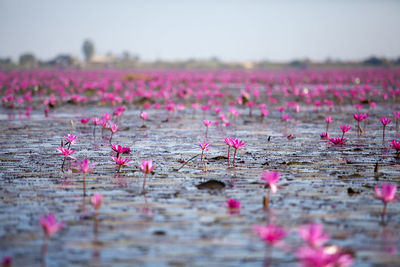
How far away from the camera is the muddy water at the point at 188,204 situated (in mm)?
2902

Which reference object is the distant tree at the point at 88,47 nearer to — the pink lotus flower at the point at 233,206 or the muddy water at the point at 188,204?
the muddy water at the point at 188,204

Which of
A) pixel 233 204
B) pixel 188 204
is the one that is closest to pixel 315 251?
pixel 233 204

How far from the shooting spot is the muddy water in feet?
9.52

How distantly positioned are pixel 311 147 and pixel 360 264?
4368 mm

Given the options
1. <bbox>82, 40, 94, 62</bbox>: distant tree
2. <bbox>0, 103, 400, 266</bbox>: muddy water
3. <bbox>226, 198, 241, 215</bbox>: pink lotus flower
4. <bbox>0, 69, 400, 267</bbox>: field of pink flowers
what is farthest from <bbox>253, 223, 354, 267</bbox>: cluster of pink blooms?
<bbox>82, 40, 94, 62</bbox>: distant tree

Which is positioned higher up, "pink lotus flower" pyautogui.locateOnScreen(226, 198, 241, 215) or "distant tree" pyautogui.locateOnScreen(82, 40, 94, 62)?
"distant tree" pyautogui.locateOnScreen(82, 40, 94, 62)

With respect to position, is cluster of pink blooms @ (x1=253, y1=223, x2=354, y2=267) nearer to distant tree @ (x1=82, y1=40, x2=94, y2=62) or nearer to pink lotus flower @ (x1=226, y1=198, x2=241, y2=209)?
Result: pink lotus flower @ (x1=226, y1=198, x2=241, y2=209)

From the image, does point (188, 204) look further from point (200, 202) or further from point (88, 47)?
point (88, 47)

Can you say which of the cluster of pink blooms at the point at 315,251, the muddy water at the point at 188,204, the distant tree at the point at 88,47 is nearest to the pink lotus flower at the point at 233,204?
the muddy water at the point at 188,204

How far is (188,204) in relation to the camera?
3.92m

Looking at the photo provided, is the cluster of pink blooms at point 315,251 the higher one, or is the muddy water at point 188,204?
the cluster of pink blooms at point 315,251

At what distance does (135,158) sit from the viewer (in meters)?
6.12

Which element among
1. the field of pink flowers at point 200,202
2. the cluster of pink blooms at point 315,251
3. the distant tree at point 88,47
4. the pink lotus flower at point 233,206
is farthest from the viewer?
the distant tree at point 88,47

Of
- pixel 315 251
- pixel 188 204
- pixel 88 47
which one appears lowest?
pixel 188 204
